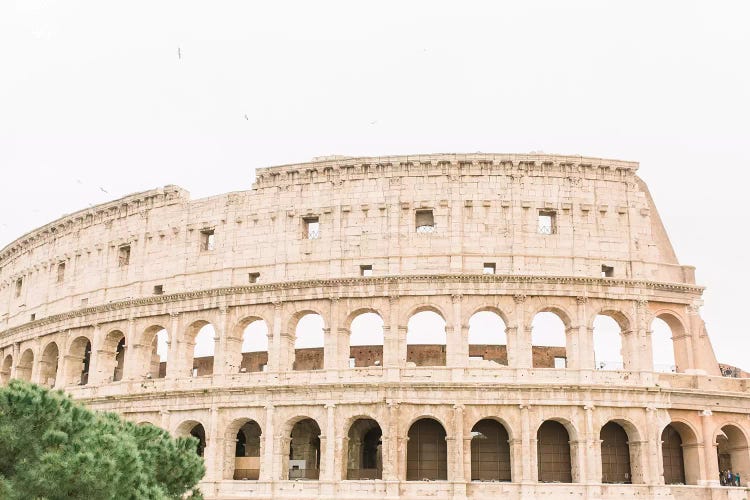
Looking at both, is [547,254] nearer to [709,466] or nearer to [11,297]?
[709,466]

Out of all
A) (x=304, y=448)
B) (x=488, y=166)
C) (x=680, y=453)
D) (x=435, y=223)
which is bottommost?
(x=680, y=453)

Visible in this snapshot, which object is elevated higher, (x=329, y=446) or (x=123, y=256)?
(x=123, y=256)

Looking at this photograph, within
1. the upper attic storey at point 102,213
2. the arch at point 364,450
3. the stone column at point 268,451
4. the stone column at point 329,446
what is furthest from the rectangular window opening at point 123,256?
the arch at point 364,450

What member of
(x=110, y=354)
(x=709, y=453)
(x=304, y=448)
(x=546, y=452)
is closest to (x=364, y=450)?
(x=304, y=448)

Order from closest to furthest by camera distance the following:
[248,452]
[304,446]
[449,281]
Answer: [449,281] → [304,446] → [248,452]

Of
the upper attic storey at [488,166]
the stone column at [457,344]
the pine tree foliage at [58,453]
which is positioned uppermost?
the upper attic storey at [488,166]

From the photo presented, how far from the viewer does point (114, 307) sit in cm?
3512

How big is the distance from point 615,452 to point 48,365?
26.3 meters

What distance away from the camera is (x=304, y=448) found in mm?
32844

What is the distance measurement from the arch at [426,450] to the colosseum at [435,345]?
0.25ft

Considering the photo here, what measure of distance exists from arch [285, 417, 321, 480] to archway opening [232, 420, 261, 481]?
1454 millimetres

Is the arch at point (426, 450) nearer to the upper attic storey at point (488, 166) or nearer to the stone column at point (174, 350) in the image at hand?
the upper attic storey at point (488, 166)

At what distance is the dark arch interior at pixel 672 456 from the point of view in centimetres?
3055

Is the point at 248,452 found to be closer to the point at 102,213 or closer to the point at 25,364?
the point at 102,213
